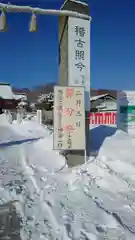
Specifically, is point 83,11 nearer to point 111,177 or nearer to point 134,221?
point 111,177

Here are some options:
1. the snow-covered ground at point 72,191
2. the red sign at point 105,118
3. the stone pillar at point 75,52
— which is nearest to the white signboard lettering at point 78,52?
the stone pillar at point 75,52

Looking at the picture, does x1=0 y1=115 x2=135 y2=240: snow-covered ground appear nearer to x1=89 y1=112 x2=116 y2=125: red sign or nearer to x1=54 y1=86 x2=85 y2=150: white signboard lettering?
x1=54 y1=86 x2=85 y2=150: white signboard lettering

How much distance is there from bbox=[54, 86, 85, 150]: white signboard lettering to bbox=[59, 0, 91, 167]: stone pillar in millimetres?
367

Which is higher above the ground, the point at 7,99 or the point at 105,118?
the point at 7,99

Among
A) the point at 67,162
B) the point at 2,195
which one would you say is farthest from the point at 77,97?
the point at 2,195

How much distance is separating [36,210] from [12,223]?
61 cm

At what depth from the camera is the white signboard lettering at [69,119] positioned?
7.80 metres

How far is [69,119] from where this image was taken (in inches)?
310

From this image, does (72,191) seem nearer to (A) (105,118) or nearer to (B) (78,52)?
(B) (78,52)

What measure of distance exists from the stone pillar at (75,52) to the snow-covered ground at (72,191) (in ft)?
2.92

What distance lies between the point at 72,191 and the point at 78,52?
12.3ft

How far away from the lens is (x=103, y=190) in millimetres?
6297

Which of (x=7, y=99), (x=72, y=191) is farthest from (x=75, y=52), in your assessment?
(x=7, y=99)

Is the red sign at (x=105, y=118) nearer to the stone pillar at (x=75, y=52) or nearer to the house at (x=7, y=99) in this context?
the stone pillar at (x=75, y=52)
